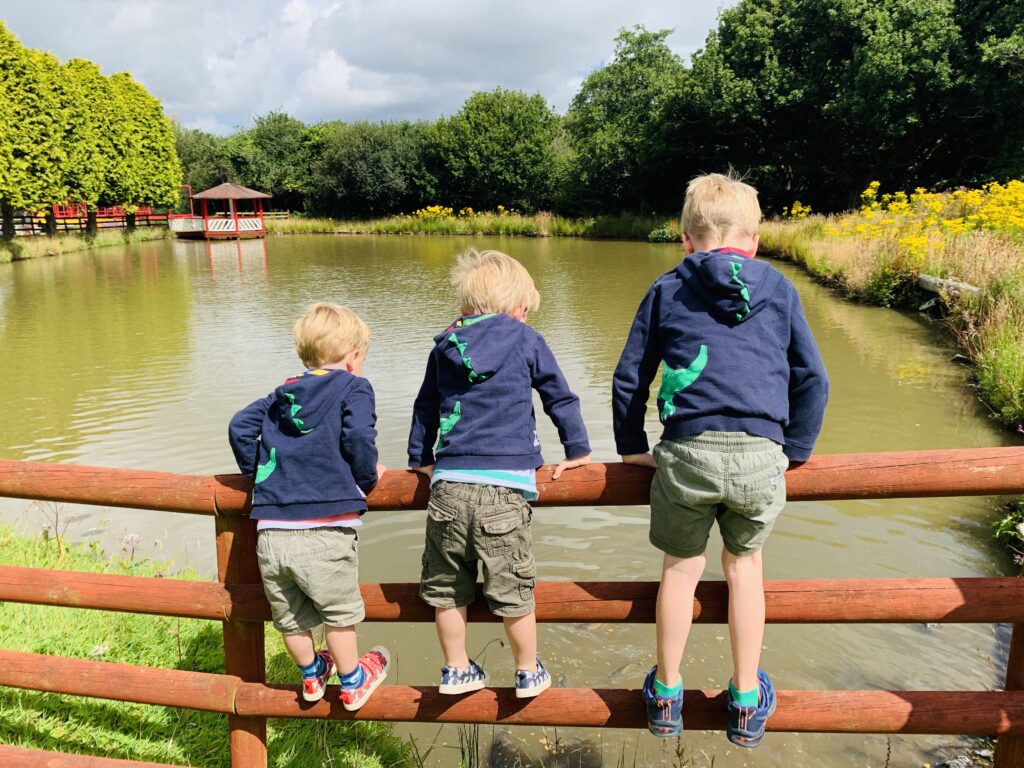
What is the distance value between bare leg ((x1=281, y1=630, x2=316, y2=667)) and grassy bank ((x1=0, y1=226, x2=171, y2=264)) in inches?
1038

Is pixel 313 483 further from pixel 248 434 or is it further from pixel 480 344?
pixel 480 344

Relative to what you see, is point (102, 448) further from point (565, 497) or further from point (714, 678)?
point (565, 497)

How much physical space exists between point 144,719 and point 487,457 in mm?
2117

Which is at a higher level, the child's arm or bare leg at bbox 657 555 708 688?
the child's arm

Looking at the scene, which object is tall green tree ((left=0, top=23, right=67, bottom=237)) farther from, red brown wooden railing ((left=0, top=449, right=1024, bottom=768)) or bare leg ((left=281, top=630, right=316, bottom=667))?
bare leg ((left=281, top=630, right=316, bottom=667))

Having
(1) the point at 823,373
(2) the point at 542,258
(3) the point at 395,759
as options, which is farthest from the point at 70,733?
(2) the point at 542,258

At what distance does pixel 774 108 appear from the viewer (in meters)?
29.5

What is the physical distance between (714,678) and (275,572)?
2.51 metres

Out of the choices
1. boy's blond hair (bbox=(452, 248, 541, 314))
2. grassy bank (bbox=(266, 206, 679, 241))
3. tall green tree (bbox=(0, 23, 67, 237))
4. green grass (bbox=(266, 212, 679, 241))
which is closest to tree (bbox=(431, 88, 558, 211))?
grassy bank (bbox=(266, 206, 679, 241))

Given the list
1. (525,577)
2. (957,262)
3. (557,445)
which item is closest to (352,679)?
(525,577)

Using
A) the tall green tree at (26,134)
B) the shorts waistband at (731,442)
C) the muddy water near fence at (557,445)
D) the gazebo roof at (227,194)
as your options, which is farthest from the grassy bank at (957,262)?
the gazebo roof at (227,194)

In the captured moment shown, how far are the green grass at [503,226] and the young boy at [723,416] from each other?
28102mm

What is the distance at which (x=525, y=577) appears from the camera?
82.8 inches

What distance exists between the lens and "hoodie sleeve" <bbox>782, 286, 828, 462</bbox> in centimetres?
203
